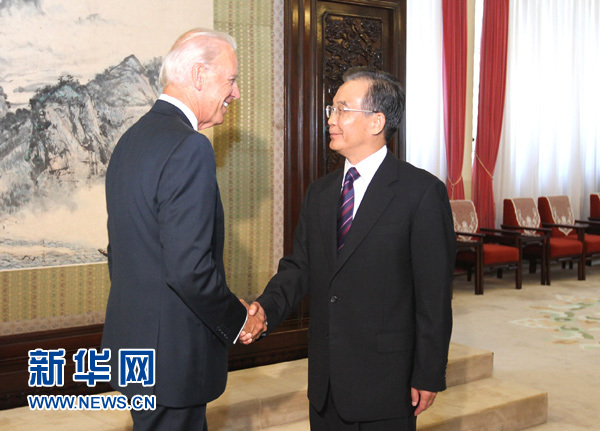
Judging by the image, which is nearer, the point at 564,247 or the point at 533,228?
the point at 533,228

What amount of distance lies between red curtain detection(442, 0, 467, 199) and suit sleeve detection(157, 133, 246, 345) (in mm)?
7157

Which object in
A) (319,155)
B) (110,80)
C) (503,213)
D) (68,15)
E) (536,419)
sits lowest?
(536,419)

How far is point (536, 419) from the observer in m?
4.17

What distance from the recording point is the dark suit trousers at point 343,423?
88.7 inches

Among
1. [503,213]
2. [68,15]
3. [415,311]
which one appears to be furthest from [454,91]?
[415,311]

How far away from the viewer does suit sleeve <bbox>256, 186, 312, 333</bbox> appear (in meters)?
2.47

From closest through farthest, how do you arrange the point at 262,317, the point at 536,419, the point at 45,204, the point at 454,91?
the point at 262,317 < the point at 45,204 < the point at 536,419 < the point at 454,91

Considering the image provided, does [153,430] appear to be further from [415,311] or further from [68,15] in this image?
[68,15]

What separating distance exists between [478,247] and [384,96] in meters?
5.73

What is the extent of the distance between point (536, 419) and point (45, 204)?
9.77 feet

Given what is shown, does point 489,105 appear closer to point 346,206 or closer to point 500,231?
point 500,231

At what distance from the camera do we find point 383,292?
89.0 inches

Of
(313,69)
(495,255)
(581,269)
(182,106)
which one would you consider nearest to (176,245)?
(182,106)

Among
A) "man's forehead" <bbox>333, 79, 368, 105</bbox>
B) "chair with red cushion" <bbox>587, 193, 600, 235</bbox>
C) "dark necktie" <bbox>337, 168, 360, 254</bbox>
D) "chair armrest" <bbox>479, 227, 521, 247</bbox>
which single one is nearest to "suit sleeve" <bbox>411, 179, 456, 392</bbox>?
"dark necktie" <bbox>337, 168, 360, 254</bbox>
